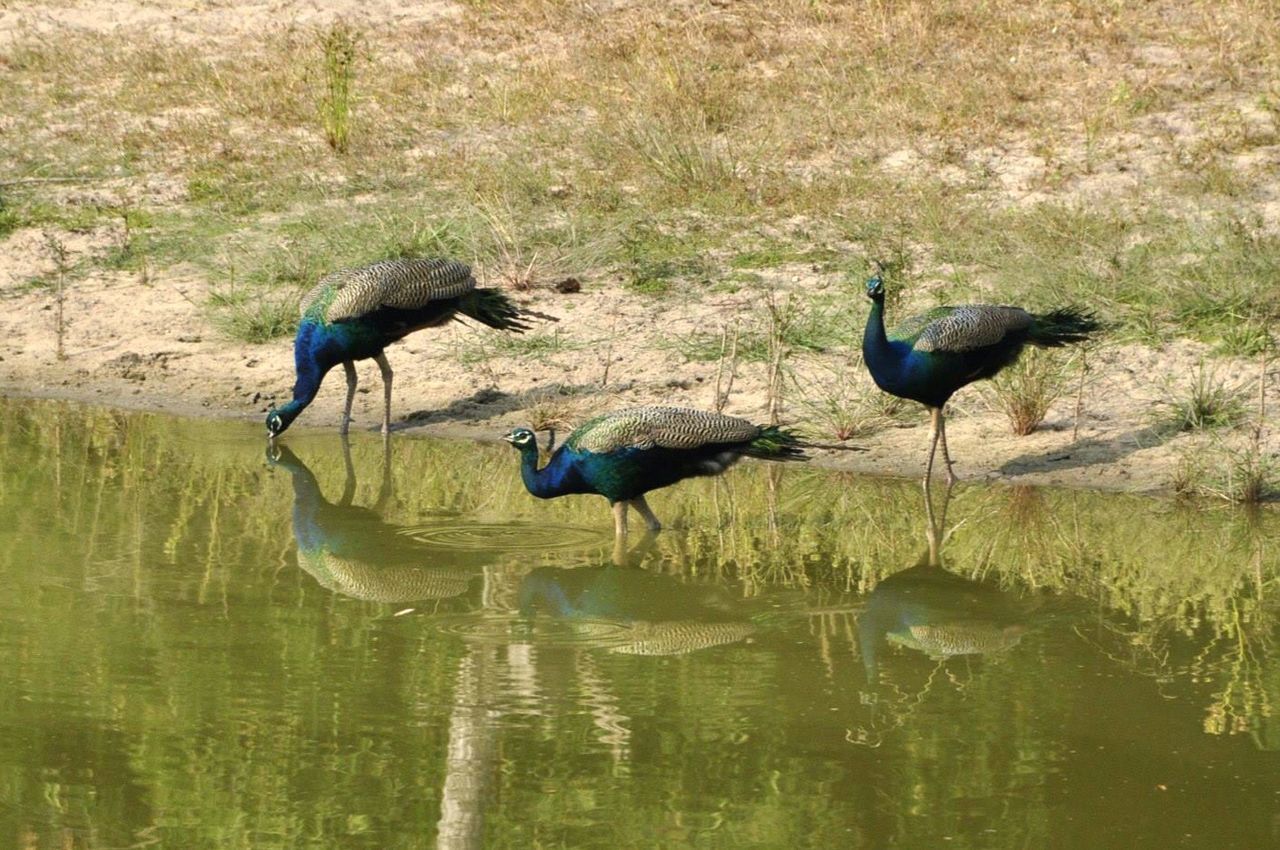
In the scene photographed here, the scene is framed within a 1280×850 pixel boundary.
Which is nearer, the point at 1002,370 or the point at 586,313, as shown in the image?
the point at 1002,370

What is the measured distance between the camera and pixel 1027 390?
10.1 metres

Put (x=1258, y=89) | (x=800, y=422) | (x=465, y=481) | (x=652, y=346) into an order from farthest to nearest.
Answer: (x=1258, y=89) → (x=652, y=346) → (x=800, y=422) → (x=465, y=481)

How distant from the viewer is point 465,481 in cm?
971

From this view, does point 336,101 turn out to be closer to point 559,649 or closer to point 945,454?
point 945,454

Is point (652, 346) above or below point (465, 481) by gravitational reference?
above

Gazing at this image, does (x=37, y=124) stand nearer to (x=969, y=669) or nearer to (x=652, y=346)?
(x=652, y=346)

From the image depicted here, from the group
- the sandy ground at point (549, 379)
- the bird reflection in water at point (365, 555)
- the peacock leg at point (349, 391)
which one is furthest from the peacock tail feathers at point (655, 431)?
the peacock leg at point (349, 391)

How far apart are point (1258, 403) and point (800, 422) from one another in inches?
92.6

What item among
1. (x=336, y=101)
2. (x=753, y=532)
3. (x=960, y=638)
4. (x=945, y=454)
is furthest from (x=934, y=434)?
(x=336, y=101)

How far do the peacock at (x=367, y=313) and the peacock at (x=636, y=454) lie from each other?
6.55ft

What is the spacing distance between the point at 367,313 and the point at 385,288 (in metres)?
0.18

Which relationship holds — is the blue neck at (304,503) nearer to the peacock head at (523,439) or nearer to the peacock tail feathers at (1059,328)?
the peacock head at (523,439)

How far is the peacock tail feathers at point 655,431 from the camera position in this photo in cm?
852

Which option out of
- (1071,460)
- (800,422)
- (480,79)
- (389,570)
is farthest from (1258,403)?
(480,79)
